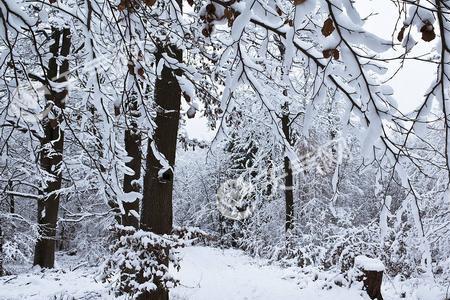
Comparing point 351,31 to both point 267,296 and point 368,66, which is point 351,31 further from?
point 267,296

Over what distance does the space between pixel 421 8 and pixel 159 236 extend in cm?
447

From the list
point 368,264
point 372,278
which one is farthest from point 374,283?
point 368,264

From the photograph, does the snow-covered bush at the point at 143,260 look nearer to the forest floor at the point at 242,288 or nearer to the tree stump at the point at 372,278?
the forest floor at the point at 242,288

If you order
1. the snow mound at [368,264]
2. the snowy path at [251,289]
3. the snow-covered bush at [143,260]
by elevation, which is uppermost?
the snow-covered bush at [143,260]

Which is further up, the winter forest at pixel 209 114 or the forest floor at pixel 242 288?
the winter forest at pixel 209 114

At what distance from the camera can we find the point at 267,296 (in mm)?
8172

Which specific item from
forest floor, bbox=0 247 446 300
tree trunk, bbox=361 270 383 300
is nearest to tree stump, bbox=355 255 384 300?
tree trunk, bbox=361 270 383 300

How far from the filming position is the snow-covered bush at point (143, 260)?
531 cm

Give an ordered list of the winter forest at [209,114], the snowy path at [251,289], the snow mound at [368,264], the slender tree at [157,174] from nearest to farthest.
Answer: the winter forest at [209,114] < the slender tree at [157,174] < the snow mound at [368,264] < the snowy path at [251,289]

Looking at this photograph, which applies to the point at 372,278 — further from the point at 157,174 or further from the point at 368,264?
the point at 157,174

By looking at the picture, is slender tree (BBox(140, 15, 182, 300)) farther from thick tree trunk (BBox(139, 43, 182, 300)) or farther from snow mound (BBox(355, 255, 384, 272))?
snow mound (BBox(355, 255, 384, 272))

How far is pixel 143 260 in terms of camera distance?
5.36 meters

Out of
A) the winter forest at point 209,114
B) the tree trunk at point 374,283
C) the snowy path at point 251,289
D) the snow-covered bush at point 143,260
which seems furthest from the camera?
the snowy path at point 251,289

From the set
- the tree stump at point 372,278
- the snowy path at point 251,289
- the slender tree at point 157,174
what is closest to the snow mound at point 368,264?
the tree stump at point 372,278
